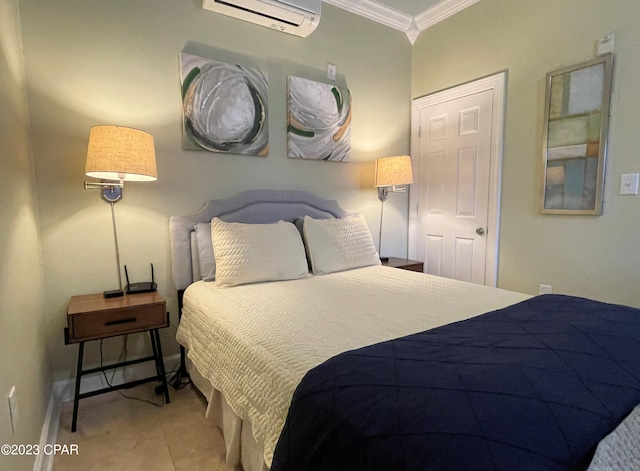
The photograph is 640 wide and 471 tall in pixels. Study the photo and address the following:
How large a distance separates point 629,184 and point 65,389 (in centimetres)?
360

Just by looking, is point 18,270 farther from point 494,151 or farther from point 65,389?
point 494,151

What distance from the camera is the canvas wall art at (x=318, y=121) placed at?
9.05 ft

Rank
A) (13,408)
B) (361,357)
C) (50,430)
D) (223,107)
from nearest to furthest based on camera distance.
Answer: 1. (361,357)
2. (13,408)
3. (50,430)
4. (223,107)

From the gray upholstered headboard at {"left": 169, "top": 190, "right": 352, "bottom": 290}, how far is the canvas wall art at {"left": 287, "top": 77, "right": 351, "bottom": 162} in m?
0.37

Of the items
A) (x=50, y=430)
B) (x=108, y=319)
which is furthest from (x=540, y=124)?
(x=50, y=430)

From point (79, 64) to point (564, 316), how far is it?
2.74 metres

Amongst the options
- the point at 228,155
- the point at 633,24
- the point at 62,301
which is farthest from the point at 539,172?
the point at 62,301

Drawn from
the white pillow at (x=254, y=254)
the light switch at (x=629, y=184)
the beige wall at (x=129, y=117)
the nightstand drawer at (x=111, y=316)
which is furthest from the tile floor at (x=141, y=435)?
the light switch at (x=629, y=184)

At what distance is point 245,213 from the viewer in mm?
2496

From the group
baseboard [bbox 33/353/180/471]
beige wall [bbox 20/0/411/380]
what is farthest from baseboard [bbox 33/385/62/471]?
beige wall [bbox 20/0/411/380]

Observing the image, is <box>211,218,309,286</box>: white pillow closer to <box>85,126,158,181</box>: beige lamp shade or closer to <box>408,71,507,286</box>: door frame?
<box>85,126,158,181</box>: beige lamp shade

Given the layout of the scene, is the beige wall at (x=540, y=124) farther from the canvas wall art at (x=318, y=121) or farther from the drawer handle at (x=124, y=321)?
the drawer handle at (x=124, y=321)

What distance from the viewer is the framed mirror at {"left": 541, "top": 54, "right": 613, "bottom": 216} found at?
223 cm

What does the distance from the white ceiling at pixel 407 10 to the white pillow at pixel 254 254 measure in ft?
6.81
